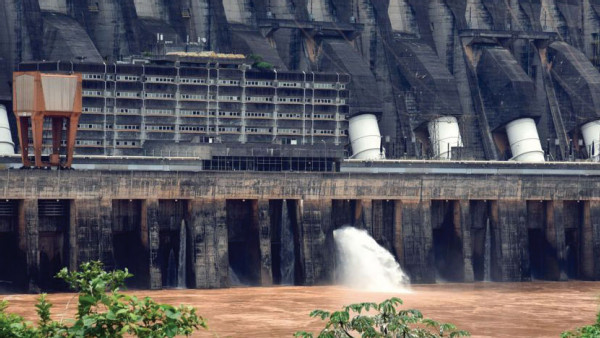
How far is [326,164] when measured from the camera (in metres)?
105

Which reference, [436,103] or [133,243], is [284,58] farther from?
[133,243]

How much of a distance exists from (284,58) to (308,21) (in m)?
3.92

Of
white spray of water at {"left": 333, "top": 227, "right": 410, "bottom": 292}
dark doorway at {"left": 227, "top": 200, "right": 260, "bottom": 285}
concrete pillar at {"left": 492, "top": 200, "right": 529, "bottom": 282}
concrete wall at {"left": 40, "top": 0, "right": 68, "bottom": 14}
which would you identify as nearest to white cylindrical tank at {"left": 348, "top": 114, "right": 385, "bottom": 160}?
concrete pillar at {"left": 492, "top": 200, "right": 529, "bottom": 282}

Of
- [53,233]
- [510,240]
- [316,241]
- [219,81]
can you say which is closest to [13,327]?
[53,233]

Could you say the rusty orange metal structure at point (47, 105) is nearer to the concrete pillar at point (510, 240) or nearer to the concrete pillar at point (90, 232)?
the concrete pillar at point (90, 232)

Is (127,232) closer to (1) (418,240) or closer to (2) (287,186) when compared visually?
(2) (287,186)

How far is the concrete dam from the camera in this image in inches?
3637

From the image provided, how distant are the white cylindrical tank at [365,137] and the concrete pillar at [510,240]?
1485 cm

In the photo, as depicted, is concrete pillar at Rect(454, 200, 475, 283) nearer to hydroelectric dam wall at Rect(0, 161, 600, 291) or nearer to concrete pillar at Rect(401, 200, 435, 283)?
hydroelectric dam wall at Rect(0, 161, 600, 291)

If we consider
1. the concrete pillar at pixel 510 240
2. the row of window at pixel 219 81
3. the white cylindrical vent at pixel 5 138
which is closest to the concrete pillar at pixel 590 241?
the concrete pillar at pixel 510 240

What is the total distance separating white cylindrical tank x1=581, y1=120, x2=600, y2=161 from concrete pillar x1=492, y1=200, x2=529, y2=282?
24053 mm

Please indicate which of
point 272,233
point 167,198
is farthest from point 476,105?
point 167,198

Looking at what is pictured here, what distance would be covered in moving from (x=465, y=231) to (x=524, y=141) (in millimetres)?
24199

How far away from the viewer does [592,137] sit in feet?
429
